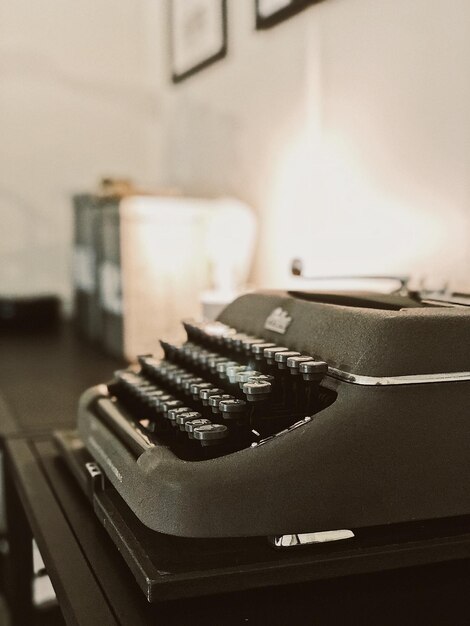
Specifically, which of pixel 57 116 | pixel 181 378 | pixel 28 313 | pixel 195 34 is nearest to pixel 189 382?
pixel 181 378

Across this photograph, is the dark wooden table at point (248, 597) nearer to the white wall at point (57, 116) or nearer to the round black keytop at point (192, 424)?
the round black keytop at point (192, 424)

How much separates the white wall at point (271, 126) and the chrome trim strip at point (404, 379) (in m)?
0.49

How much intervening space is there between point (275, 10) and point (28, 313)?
4.42 ft

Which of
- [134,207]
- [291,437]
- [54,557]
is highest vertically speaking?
[134,207]

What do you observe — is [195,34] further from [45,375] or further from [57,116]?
[45,375]

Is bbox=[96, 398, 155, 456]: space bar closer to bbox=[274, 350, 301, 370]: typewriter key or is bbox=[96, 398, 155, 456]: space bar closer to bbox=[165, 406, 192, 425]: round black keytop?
bbox=[165, 406, 192, 425]: round black keytop

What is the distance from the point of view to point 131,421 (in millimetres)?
862

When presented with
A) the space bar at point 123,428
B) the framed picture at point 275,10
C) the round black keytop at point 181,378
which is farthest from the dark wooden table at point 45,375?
the framed picture at point 275,10

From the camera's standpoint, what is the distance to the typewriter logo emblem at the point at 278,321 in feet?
2.86

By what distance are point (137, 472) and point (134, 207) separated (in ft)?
3.83

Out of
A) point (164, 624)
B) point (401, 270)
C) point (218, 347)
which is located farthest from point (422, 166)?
point (164, 624)

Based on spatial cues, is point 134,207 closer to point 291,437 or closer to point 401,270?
point 401,270

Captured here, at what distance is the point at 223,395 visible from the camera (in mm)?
730

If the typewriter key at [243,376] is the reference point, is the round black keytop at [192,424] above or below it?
below
